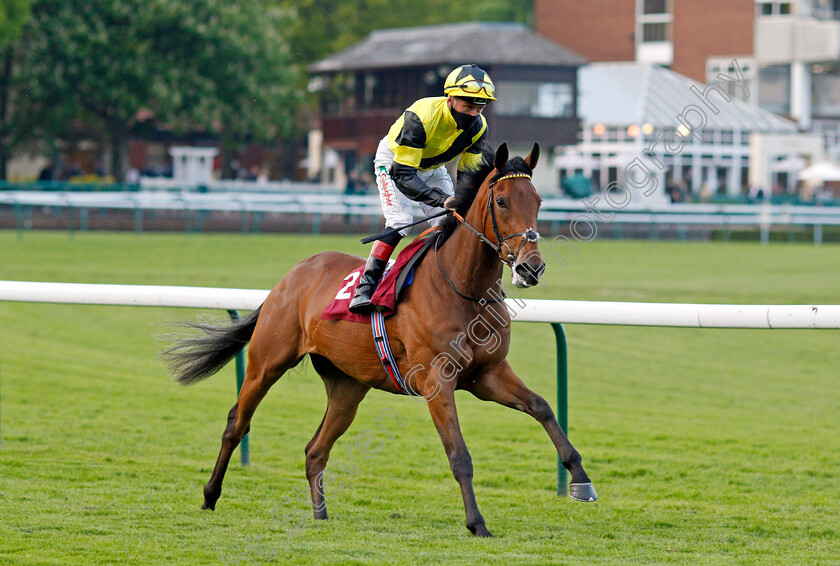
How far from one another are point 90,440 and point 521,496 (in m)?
2.82

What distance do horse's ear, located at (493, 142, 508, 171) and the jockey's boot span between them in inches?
27.9

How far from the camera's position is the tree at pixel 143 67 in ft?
112

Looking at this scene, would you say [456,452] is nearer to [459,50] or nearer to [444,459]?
[444,459]

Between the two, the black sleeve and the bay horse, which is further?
the black sleeve

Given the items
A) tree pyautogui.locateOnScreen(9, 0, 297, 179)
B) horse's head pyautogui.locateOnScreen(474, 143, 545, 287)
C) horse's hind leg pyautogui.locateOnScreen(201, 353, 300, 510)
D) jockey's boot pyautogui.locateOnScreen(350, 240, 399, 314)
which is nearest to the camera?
horse's head pyautogui.locateOnScreen(474, 143, 545, 287)

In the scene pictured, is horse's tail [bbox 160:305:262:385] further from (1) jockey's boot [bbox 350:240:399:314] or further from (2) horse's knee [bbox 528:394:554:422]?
(2) horse's knee [bbox 528:394:554:422]

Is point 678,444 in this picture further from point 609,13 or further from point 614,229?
point 609,13

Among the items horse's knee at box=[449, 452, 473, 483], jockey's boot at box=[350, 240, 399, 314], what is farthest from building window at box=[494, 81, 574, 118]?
horse's knee at box=[449, 452, 473, 483]

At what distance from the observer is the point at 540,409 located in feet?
14.5

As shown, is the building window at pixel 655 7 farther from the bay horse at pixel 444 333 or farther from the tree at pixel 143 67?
the bay horse at pixel 444 333

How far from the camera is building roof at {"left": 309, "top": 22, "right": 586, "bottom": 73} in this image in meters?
40.9

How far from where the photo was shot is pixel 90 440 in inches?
268

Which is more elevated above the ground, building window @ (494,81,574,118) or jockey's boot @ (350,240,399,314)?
building window @ (494,81,574,118)

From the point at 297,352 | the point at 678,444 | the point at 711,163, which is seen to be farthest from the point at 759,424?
the point at 711,163
